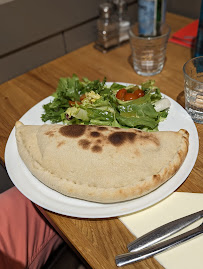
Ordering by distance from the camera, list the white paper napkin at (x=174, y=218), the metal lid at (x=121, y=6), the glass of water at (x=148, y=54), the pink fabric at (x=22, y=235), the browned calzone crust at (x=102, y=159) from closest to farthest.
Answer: the white paper napkin at (x=174, y=218)
the browned calzone crust at (x=102, y=159)
the pink fabric at (x=22, y=235)
the glass of water at (x=148, y=54)
the metal lid at (x=121, y=6)

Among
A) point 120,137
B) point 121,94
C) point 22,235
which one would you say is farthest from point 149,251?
point 121,94

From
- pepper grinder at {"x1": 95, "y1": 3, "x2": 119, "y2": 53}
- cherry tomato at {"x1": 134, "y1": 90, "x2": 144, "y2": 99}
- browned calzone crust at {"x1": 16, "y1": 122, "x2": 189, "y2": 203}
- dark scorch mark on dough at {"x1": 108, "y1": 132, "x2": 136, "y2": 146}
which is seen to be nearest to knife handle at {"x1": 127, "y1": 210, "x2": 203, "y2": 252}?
browned calzone crust at {"x1": 16, "y1": 122, "x2": 189, "y2": 203}

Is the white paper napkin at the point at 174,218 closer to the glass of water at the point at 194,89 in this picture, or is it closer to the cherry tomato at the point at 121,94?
the glass of water at the point at 194,89

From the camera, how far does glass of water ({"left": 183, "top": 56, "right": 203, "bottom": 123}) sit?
1.13 meters

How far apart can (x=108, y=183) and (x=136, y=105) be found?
1.35ft

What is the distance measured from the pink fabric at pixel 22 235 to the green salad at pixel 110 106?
14.6 inches

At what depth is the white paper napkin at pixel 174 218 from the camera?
2.42 ft

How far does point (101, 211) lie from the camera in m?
0.83

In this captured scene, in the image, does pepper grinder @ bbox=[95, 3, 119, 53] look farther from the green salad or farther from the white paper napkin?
the white paper napkin

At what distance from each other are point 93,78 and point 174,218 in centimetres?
94

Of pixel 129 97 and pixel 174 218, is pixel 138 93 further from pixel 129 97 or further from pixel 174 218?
pixel 174 218

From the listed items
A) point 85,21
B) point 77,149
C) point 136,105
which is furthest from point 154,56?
point 77,149

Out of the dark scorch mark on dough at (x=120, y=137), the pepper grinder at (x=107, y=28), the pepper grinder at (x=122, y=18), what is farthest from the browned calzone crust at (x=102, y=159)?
the pepper grinder at (x=122, y=18)

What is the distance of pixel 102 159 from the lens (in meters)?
0.90
